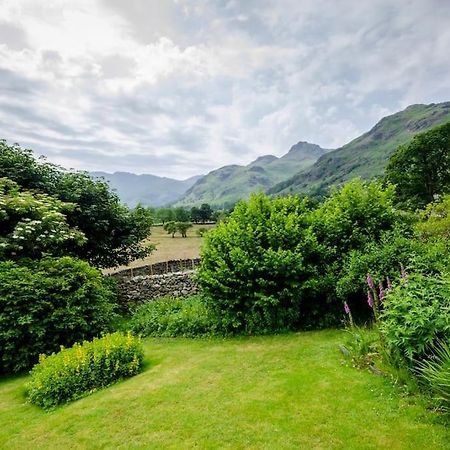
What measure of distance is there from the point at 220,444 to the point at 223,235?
25.5 feet

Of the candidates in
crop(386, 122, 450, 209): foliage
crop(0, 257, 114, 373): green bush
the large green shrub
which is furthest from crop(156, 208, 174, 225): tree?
the large green shrub

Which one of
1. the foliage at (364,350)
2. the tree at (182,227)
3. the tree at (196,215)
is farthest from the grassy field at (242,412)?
the tree at (196,215)

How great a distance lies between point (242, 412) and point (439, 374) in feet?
10.1

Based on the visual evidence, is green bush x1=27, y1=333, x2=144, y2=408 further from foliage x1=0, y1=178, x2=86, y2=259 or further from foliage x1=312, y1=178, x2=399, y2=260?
foliage x1=312, y1=178, x2=399, y2=260

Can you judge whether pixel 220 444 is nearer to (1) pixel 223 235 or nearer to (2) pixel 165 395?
(2) pixel 165 395

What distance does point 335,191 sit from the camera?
43.6 feet

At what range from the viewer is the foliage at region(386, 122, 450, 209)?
3247 centimetres

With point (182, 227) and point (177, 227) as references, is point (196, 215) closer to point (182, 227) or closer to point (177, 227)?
point (177, 227)

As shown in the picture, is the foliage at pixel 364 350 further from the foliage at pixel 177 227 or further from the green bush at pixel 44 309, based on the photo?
the foliage at pixel 177 227

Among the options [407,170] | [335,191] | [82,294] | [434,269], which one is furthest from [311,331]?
[407,170]

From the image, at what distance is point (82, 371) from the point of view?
811 centimetres

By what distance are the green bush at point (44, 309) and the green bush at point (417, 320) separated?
9.32 meters

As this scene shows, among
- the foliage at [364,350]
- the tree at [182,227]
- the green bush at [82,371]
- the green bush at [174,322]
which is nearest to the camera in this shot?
the foliage at [364,350]

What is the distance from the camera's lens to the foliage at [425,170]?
3247 cm
